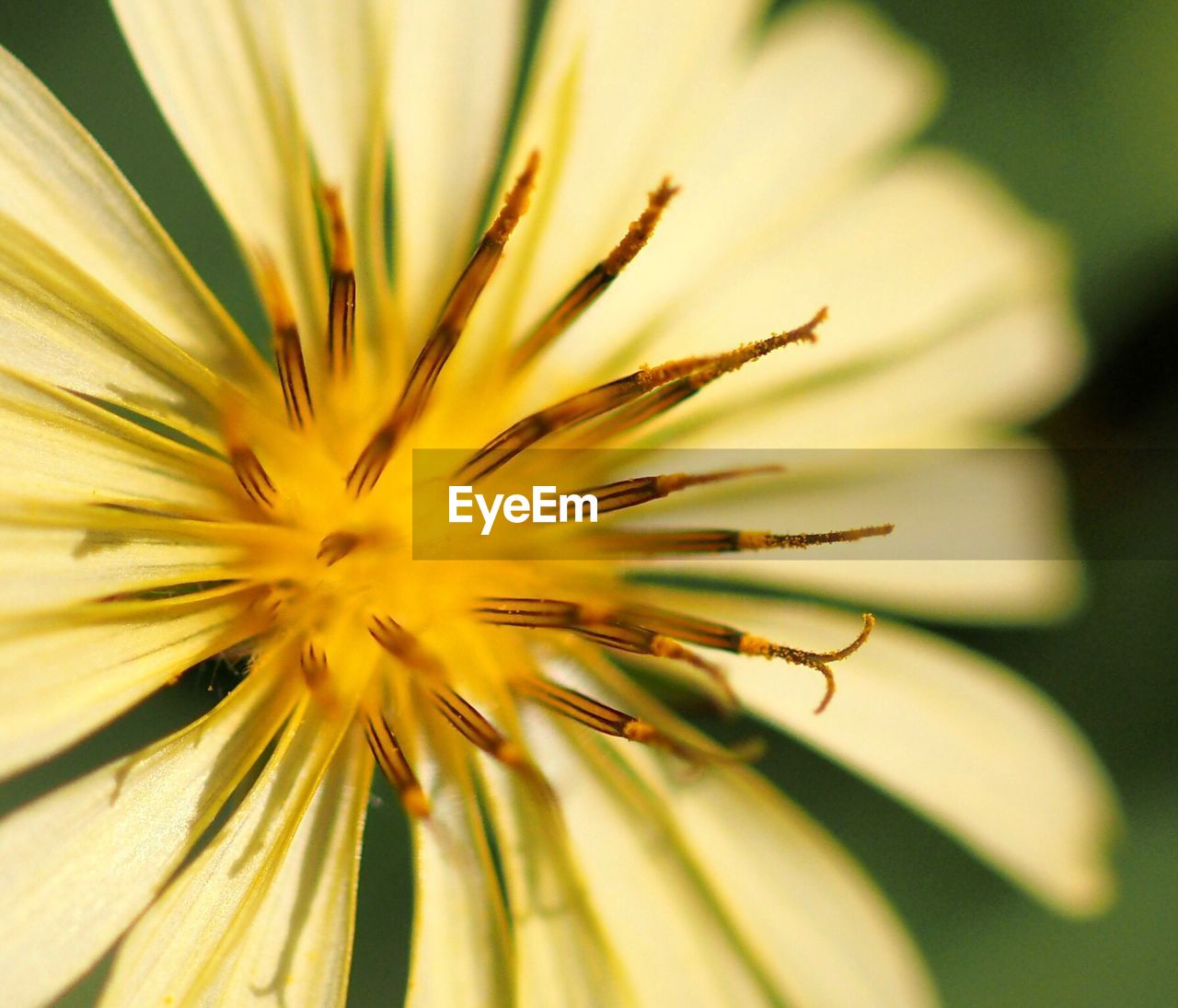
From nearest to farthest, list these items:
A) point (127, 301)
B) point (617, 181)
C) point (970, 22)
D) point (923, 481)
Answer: point (127, 301)
point (617, 181)
point (923, 481)
point (970, 22)

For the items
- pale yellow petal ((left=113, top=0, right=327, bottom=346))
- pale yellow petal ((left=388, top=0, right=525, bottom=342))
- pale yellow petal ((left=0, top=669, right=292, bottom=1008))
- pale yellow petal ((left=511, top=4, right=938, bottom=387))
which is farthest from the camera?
pale yellow petal ((left=511, top=4, right=938, bottom=387))

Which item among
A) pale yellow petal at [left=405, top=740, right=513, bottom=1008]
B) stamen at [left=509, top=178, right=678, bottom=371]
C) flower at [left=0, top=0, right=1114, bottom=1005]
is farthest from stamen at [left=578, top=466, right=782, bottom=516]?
pale yellow petal at [left=405, top=740, right=513, bottom=1008]

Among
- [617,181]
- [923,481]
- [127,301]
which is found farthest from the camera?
[923,481]

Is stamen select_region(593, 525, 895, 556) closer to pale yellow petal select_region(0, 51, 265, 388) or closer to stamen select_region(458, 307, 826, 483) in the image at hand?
stamen select_region(458, 307, 826, 483)

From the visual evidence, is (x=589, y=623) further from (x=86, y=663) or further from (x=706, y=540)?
(x=86, y=663)

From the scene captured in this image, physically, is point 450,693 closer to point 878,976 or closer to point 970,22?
point 878,976

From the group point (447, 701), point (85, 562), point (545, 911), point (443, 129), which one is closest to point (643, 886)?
point (545, 911)

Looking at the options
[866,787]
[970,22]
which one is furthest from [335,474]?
[970,22]
